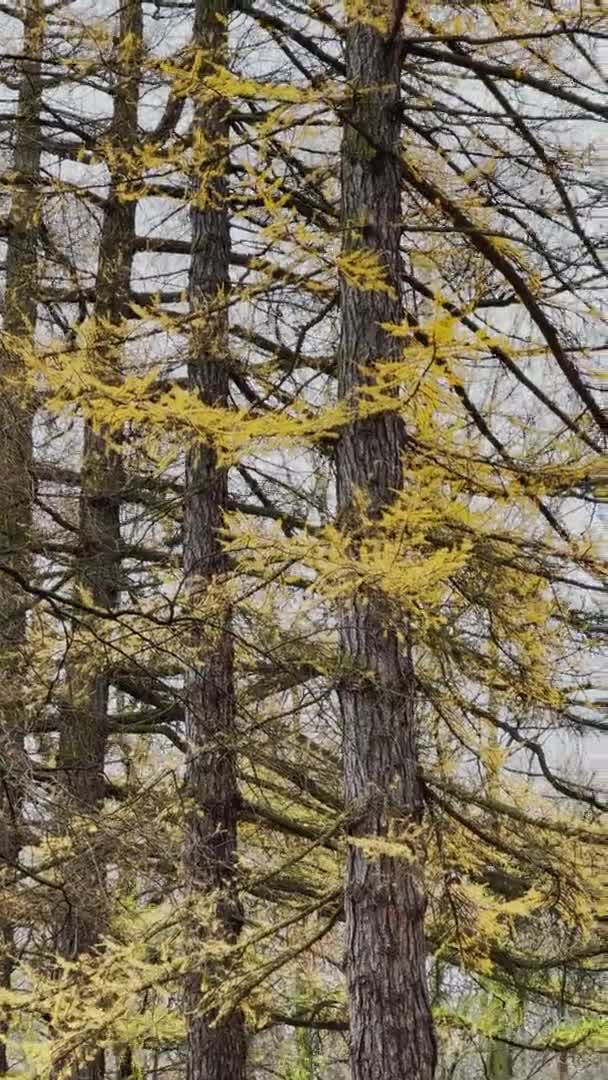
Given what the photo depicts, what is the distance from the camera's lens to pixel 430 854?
5.32 meters

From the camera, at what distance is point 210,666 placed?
22.2 feet

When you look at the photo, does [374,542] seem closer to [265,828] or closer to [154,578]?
[265,828]

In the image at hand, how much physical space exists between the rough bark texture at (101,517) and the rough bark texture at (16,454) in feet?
1.31

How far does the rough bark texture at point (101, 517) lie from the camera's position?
24.8 feet

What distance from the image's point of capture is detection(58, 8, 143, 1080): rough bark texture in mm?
7547

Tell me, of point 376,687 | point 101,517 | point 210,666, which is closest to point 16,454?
point 101,517

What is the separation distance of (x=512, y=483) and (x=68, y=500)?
4364 mm

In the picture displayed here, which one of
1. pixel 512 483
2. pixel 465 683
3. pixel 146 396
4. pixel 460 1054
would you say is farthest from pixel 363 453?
pixel 460 1054

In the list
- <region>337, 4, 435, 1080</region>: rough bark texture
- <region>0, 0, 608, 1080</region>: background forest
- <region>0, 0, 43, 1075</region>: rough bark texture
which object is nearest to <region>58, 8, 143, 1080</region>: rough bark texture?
<region>0, 0, 608, 1080</region>: background forest

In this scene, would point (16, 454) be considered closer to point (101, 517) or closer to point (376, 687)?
point (101, 517)

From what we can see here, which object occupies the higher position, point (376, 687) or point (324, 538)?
point (324, 538)

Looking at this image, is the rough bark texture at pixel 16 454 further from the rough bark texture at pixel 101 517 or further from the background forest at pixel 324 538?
the rough bark texture at pixel 101 517

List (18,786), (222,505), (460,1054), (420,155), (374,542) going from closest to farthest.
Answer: (374,542) < (18,786) < (420,155) < (222,505) < (460,1054)

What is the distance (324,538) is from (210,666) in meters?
2.47
